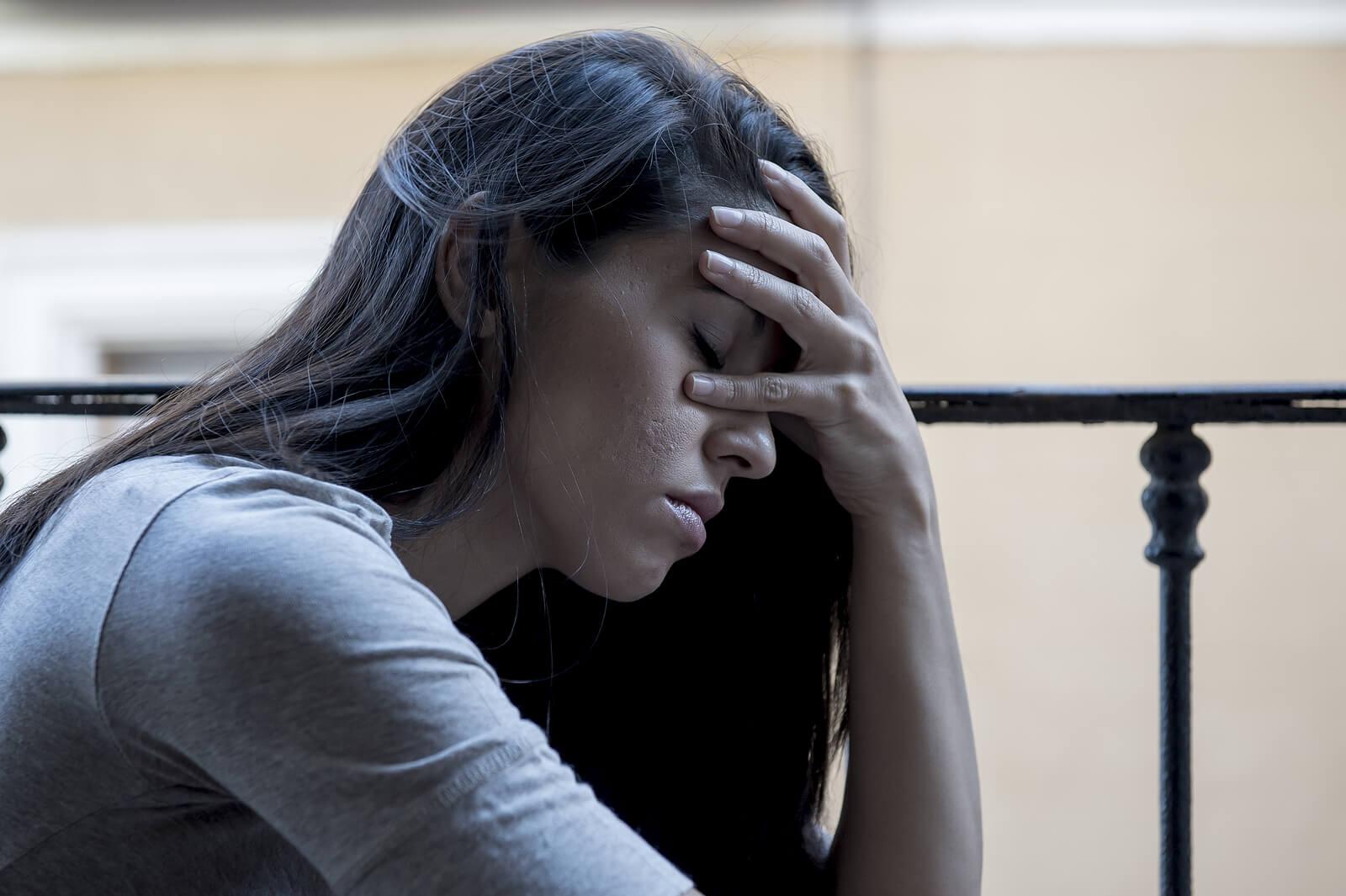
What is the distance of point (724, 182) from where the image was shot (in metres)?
0.98

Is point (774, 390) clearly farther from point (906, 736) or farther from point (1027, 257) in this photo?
point (1027, 257)

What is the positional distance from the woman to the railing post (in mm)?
169

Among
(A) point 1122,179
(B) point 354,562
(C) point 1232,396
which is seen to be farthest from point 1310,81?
(B) point 354,562

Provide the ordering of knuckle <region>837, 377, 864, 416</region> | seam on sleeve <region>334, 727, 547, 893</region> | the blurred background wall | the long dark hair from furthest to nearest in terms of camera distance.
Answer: the blurred background wall
knuckle <region>837, 377, 864, 416</region>
the long dark hair
seam on sleeve <region>334, 727, 547, 893</region>

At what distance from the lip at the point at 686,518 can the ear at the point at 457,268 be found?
0.61ft

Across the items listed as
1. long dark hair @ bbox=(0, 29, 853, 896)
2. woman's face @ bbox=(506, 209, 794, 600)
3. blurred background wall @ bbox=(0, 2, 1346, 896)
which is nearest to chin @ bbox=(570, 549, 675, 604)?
woman's face @ bbox=(506, 209, 794, 600)

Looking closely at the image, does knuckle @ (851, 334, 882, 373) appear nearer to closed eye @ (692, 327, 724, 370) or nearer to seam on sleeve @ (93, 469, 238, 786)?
closed eye @ (692, 327, 724, 370)

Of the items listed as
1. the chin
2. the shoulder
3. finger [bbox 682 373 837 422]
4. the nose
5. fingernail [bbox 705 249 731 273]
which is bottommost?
the chin

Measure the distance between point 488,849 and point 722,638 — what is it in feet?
2.03

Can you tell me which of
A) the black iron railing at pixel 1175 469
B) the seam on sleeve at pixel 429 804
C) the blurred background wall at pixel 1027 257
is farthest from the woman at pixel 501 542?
the blurred background wall at pixel 1027 257

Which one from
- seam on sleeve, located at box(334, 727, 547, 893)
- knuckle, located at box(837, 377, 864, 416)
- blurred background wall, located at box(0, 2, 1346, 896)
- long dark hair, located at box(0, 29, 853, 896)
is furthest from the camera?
blurred background wall, located at box(0, 2, 1346, 896)

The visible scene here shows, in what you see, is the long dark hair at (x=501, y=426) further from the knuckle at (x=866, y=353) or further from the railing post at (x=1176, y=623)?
the railing post at (x=1176, y=623)

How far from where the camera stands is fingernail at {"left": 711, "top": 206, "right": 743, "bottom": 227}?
36.8 inches

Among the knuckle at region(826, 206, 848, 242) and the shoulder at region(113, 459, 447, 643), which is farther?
the knuckle at region(826, 206, 848, 242)
